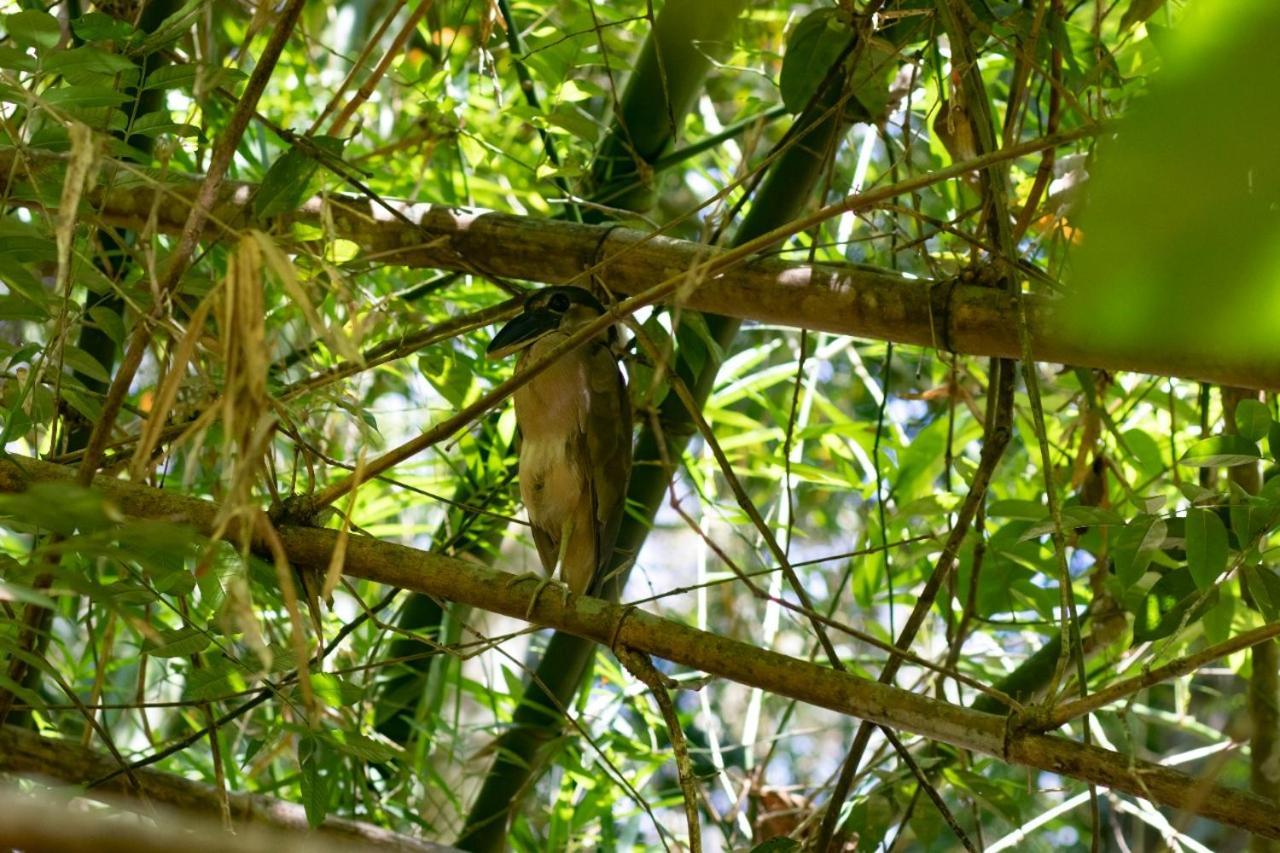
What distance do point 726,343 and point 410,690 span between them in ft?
3.15

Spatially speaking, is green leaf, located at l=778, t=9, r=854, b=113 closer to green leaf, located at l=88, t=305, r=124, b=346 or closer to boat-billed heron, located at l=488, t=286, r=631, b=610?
boat-billed heron, located at l=488, t=286, r=631, b=610

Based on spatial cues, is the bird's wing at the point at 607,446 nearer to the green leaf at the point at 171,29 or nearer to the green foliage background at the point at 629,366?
the green foliage background at the point at 629,366

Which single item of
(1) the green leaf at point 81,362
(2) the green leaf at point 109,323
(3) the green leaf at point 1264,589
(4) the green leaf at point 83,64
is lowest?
(3) the green leaf at point 1264,589

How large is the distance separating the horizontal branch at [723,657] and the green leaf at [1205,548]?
27cm

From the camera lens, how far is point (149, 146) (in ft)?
7.05

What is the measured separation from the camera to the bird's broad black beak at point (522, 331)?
2006 millimetres

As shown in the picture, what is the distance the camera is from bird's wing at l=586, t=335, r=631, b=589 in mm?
2389

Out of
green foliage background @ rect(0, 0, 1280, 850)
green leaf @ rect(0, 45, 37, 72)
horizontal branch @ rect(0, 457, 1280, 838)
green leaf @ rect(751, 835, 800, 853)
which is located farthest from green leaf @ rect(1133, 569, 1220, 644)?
green leaf @ rect(0, 45, 37, 72)

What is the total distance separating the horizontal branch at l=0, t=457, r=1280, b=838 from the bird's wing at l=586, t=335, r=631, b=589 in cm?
86

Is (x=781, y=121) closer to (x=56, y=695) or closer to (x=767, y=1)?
(x=767, y=1)

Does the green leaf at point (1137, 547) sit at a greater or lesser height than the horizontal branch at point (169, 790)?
greater

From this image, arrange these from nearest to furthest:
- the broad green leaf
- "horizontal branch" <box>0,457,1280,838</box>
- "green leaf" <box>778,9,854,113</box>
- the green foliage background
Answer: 1. the broad green leaf
2. the green foliage background
3. "horizontal branch" <box>0,457,1280,838</box>
4. "green leaf" <box>778,9,854,113</box>

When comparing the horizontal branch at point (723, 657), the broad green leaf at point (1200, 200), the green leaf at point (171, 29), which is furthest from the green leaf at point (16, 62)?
the broad green leaf at point (1200, 200)

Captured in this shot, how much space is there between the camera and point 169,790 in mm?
1928
